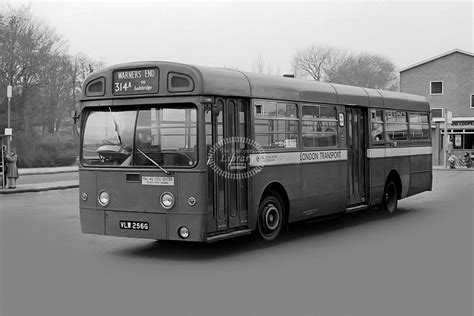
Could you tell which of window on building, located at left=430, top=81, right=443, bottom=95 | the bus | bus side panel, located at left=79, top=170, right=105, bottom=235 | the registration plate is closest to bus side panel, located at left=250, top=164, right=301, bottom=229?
the bus

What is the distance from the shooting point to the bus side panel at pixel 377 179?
15.2m

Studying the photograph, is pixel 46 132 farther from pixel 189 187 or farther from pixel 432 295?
pixel 432 295

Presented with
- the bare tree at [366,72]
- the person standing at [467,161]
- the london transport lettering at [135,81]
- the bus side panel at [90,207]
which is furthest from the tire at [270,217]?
the bare tree at [366,72]

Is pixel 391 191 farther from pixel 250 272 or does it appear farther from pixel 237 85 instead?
pixel 250 272

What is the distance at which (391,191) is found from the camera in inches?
649

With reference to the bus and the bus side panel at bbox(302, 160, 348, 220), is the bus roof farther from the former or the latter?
the bus side panel at bbox(302, 160, 348, 220)

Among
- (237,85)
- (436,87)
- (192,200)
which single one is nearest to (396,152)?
(237,85)

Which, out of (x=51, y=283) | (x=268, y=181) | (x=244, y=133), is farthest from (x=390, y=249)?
(x=51, y=283)

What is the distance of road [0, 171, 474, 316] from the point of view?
7195 millimetres

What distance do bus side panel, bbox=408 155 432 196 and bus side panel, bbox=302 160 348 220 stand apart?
3.89 m

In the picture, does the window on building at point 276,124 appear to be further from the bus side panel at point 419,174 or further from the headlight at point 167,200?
the bus side panel at point 419,174

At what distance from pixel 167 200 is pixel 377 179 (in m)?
6.76

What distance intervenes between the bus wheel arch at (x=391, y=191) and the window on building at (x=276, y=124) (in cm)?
460

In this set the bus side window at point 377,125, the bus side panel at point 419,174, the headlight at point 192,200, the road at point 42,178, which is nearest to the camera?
the headlight at point 192,200
